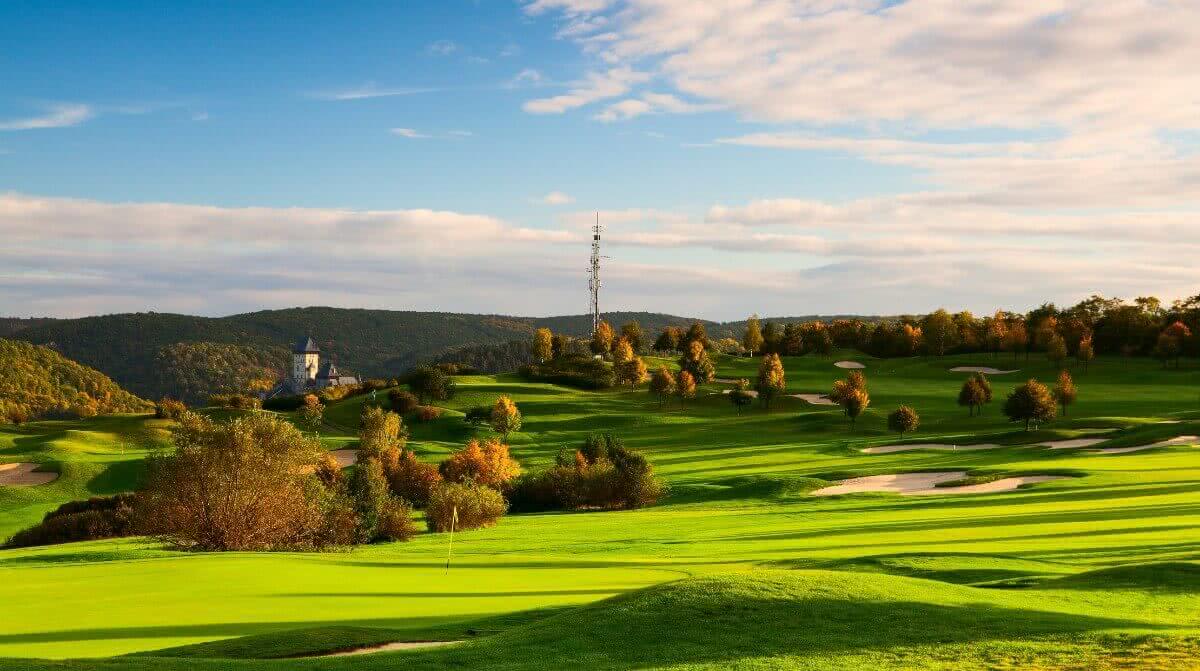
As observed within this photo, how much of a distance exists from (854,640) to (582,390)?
357ft

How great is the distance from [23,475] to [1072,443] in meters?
65.9

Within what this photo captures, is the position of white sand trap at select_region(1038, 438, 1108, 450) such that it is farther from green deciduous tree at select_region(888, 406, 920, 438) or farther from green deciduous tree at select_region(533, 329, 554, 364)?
green deciduous tree at select_region(533, 329, 554, 364)

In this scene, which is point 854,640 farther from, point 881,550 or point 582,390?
point 582,390

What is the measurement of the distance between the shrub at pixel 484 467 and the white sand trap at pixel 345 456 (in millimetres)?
15256

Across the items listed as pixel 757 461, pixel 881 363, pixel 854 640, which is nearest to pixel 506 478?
pixel 757 461

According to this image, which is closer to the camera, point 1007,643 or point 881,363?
point 1007,643

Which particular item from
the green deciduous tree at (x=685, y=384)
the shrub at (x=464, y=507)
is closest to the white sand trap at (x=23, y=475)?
the shrub at (x=464, y=507)

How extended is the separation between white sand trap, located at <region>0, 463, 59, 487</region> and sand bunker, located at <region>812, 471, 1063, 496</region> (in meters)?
47.8

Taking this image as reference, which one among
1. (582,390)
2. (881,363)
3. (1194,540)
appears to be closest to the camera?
(1194,540)

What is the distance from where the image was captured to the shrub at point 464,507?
4550cm

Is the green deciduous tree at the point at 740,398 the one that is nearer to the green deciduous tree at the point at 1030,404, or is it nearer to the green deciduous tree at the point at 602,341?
the green deciduous tree at the point at 1030,404

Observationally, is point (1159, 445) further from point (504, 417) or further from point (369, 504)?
point (504, 417)

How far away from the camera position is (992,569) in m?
22.1

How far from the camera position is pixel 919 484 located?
173ft
